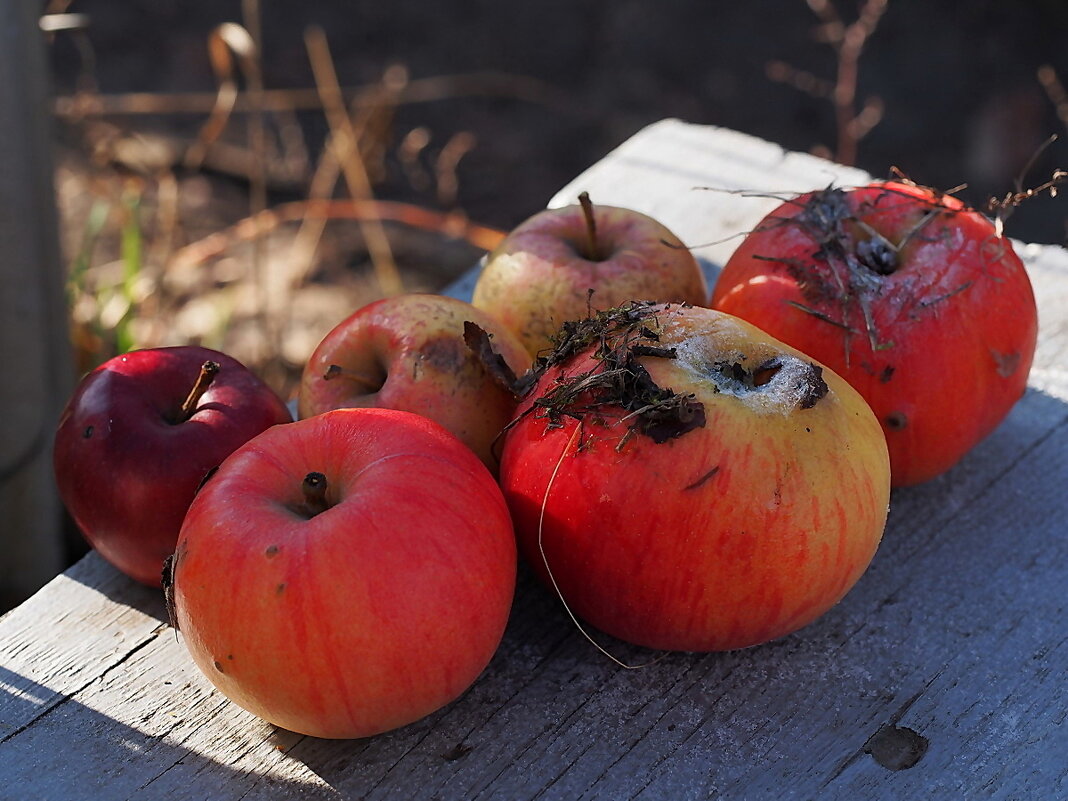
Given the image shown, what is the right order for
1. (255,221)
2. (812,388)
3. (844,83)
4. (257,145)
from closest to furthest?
(812,388)
(257,145)
(255,221)
(844,83)

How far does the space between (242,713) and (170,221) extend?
1.88 meters

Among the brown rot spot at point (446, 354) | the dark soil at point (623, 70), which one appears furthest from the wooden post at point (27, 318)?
the dark soil at point (623, 70)

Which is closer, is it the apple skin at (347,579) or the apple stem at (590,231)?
the apple skin at (347,579)

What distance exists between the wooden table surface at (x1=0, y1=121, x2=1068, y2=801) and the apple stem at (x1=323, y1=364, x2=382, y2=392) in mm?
328

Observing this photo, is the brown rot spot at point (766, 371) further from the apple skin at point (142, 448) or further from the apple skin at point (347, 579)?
the apple skin at point (142, 448)

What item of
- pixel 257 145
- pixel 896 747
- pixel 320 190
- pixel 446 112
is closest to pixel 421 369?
pixel 896 747

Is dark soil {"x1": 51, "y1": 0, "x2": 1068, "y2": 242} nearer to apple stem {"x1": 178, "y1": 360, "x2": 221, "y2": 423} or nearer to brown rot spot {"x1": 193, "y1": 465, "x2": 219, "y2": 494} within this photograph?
apple stem {"x1": 178, "y1": 360, "x2": 221, "y2": 423}

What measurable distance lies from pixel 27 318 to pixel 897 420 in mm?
1659

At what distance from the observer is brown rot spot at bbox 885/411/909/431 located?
1.42 metres

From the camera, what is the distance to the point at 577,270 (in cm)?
155

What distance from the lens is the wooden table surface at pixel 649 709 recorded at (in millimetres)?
1202

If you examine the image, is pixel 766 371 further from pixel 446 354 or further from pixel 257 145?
pixel 257 145

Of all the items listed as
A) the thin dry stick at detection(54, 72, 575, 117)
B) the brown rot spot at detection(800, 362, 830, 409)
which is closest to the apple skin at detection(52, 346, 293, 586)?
the brown rot spot at detection(800, 362, 830, 409)

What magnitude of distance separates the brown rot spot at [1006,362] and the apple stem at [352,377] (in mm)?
820
